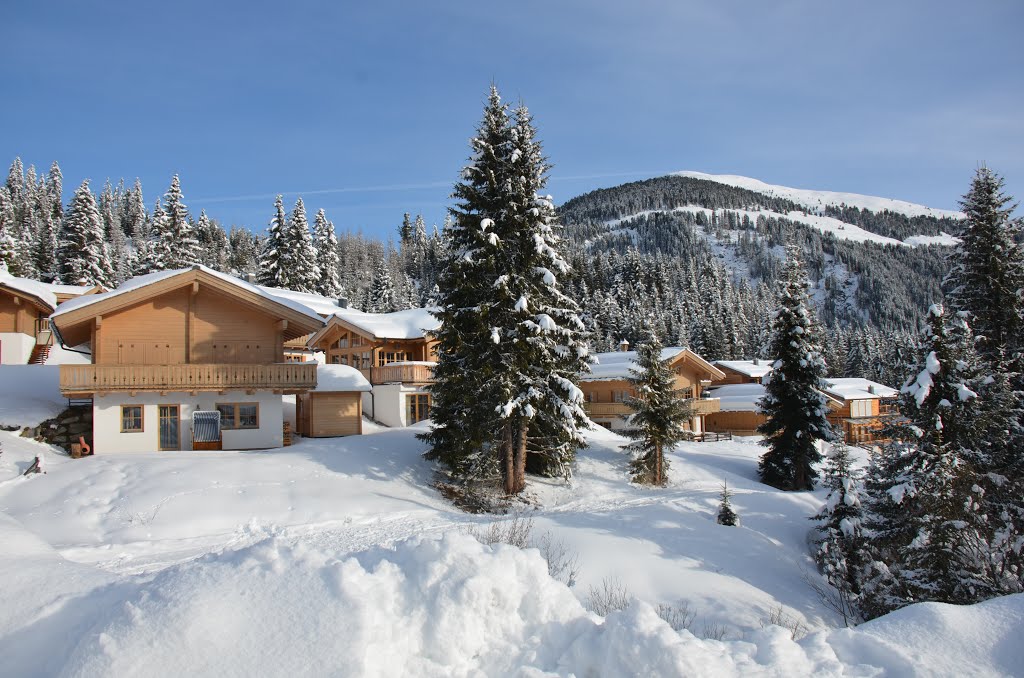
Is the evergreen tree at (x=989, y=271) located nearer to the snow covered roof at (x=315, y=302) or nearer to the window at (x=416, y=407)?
the window at (x=416, y=407)

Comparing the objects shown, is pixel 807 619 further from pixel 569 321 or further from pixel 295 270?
pixel 295 270

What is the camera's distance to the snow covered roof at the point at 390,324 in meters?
36.1

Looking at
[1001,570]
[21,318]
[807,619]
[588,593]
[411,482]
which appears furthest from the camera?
[21,318]

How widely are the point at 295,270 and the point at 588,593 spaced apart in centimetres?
5186

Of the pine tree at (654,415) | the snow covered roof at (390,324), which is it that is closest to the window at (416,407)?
the snow covered roof at (390,324)

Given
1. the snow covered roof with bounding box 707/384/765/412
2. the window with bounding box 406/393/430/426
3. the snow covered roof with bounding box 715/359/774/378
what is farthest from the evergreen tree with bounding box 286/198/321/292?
the snow covered roof with bounding box 715/359/774/378

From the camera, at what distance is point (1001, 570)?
13023 mm

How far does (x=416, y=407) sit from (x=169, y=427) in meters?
13.7

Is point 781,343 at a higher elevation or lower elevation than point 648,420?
higher

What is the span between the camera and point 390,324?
37719 mm

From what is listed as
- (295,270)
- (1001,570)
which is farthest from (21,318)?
(1001,570)

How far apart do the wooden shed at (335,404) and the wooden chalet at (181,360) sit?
119 inches

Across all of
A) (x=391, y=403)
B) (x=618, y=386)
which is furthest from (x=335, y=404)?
(x=618, y=386)

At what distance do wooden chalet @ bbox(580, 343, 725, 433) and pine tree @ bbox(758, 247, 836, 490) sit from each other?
38.1 ft
